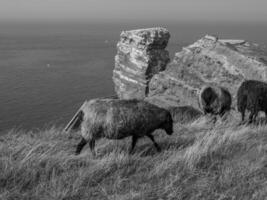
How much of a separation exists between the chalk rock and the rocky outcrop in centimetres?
3479

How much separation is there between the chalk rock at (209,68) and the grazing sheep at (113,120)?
11.3m

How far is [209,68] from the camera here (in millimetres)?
23062

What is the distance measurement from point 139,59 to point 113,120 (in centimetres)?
6364

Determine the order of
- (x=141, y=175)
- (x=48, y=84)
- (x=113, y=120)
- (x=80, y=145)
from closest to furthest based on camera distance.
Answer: (x=141, y=175) → (x=113, y=120) → (x=80, y=145) → (x=48, y=84)

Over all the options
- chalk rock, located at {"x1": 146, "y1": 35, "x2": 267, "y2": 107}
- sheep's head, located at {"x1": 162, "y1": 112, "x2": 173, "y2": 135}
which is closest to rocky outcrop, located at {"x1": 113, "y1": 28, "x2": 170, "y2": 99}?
chalk rock, located at {"x1": 146, "y1": 35, "x2": 267, "y2": 107}

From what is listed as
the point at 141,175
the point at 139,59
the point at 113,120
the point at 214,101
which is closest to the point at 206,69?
the point at 214,101

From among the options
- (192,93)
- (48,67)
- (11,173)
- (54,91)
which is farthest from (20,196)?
(48,67)

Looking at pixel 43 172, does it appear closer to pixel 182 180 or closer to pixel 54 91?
pixel 182 180

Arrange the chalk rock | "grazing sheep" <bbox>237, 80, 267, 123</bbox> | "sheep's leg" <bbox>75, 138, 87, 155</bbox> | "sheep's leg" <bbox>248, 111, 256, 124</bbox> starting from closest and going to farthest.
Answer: "sheep's leg" <bbox>75, 138, 87, 155</bbox>
"grazing sheep" <bbox>237, 80, 267, 123</bbox>
"sheep's leg" <bbox>248, 111, 256, 124</bbox>
the chalk rock

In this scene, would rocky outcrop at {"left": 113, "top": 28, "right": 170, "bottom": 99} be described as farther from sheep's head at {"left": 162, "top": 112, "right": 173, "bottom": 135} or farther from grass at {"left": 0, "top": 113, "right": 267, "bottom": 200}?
grass at {"left": 0, "top": 113, "right": 267, "bottom": 200}

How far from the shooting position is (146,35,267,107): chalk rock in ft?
63.2

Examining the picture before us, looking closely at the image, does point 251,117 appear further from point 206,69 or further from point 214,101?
point 206,69

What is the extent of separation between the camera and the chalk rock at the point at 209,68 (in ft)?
63.2

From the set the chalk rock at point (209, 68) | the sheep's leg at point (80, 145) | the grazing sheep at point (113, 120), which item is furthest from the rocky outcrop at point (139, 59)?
the sheep's leg at point (80, 145)
